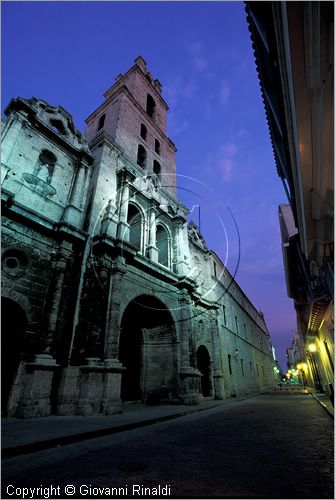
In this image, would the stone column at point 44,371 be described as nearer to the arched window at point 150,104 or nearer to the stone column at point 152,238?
the stone column at point 152,238

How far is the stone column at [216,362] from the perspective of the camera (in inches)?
664

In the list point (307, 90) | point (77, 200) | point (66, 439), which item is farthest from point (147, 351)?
point (307, 90)

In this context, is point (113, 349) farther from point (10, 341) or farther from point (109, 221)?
point (109, 221)

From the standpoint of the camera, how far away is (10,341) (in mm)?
9062

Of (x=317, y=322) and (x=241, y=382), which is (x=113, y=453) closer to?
(x=317, y=322)

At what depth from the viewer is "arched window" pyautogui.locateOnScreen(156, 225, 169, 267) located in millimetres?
17172

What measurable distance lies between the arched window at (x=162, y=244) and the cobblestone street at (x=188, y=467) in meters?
12.2

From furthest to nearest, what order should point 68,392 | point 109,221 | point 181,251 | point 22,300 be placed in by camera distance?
point 181,251, point 109,221, point 22,300, point 68,392

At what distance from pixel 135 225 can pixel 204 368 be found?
1115cm

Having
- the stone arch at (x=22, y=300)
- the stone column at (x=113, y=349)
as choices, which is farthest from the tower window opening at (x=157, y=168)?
the stone arch at (x=22, y=300)

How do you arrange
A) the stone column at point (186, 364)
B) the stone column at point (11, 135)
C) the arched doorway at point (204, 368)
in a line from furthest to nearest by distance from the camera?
the arched doorway at point (204, 368) → the stone column at point (186, 364) → the stone column at point (11, 135)

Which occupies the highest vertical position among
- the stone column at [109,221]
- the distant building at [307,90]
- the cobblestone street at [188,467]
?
the stone column at [109,221]

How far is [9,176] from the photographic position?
9789 mm

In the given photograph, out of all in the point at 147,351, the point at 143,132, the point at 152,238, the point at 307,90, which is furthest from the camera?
the point at 143,132
